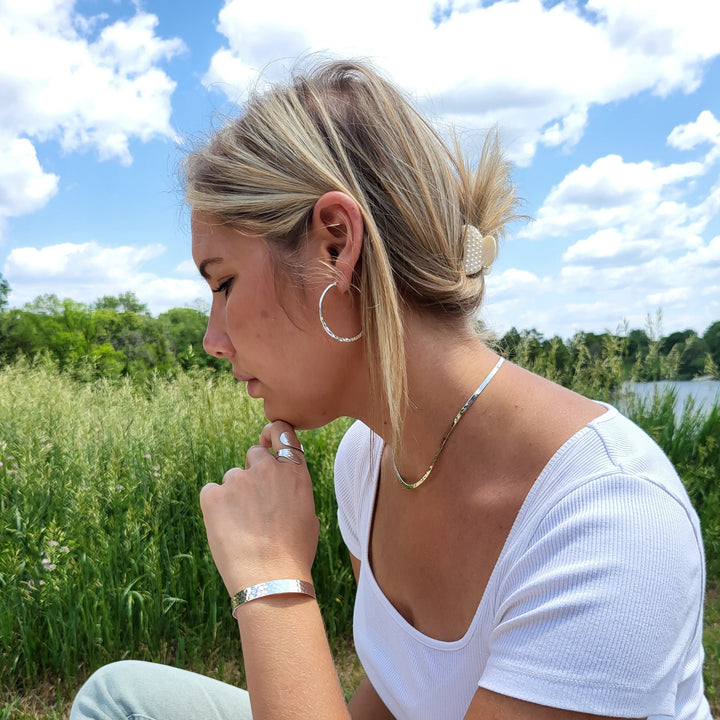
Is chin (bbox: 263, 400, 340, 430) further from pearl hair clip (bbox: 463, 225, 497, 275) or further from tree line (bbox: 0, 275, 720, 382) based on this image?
tree line (bbox: 0, 275, 720, 382)

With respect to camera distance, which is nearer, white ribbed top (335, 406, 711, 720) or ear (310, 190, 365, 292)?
white ribbed top (335, 406, 711, 720)

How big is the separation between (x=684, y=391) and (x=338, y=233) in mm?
4739

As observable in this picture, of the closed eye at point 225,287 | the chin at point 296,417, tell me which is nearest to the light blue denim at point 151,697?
the chin at point 296,417

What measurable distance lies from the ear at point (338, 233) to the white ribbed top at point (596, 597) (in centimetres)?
58

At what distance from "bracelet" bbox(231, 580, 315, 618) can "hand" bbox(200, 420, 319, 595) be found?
0.05 ft

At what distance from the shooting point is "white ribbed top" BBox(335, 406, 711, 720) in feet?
3.68

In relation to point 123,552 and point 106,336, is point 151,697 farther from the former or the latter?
point 106,336

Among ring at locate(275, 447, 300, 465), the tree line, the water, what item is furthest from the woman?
the tree line

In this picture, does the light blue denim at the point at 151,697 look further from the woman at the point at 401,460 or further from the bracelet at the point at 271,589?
the bracelet at the point at 271,589

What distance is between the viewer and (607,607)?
1131 mm

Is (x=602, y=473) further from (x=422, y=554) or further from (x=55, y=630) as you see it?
(x=55, y=630)

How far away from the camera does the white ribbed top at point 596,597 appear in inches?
44.1

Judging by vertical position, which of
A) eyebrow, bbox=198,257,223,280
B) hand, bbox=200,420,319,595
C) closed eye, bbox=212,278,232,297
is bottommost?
hand, bbox=200,420,319,595

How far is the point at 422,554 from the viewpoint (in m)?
1.63
